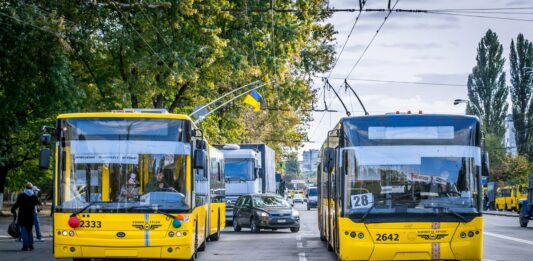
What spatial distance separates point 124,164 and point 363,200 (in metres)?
4.29

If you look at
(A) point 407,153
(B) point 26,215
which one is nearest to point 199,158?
(A) point 407,153

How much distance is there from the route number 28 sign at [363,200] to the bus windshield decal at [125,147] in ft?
11.1

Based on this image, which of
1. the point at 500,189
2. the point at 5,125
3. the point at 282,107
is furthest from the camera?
the point at 500,189

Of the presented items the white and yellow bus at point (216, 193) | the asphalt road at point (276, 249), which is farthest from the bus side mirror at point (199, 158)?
the white and yellow bus at point (216, 193)

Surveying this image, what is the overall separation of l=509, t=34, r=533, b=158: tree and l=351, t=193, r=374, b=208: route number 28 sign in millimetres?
69237

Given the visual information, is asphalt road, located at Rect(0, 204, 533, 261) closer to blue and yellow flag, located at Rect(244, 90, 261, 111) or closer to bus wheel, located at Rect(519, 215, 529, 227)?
bus wheel, located at Rect(519, 215, 529, 227)

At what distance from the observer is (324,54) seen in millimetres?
46062

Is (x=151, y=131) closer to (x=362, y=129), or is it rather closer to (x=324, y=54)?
(x=362, y=129)

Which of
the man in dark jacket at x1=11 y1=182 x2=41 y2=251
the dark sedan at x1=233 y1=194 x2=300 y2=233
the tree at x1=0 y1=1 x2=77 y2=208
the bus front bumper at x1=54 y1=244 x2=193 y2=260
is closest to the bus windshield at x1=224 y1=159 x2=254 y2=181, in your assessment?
the dark sedan at x1=233 y1=194 x2=300 y2=233

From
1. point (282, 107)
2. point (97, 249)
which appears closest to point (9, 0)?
point (97, 249)

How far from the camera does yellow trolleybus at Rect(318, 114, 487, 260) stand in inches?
596

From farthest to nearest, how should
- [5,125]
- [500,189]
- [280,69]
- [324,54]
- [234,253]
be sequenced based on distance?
[500,189]
[324,54]
[280,69]
[5,125]
[234,253]

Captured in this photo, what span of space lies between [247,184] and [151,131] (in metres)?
22.6

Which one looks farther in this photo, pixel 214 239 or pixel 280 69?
pixel 280 69
